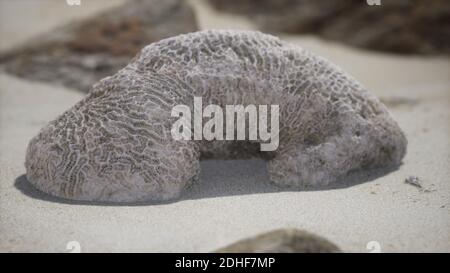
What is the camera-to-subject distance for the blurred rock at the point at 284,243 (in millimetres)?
2553

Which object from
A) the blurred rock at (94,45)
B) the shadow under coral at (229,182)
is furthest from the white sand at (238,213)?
the blurred rock at (94,45)

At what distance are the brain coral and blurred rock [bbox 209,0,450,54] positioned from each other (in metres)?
5.92

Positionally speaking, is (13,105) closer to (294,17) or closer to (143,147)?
(143,147)

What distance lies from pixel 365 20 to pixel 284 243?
7799 mm

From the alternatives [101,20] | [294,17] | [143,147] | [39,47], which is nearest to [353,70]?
[294,17]

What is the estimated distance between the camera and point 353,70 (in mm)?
8500

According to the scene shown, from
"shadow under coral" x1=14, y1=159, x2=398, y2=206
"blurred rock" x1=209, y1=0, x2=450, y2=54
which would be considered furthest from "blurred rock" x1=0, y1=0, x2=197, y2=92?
"blurred rock" x1=209, y1=0, x2=450, y2=54

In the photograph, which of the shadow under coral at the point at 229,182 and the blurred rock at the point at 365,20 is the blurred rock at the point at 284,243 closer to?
the shadow under coral at the point at 229,182

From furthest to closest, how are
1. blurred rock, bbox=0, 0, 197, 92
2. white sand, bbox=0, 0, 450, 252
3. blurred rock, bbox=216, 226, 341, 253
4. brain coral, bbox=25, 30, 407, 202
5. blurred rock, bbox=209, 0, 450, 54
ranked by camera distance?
blurred rock, bbox=209, 0, 450, 54, blurred rock, bbox=0, 0, 197, 92, brain coral, bbox=25, 30, 407, 202, white sand, bbox=0, 0, 450, 252, blurred rock, bbox=216, 226, 341, 253

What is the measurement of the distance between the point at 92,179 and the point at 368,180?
1784 millimetres

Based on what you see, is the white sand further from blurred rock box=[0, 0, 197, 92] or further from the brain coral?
blurred rock box=[0, 0, 197, 92]

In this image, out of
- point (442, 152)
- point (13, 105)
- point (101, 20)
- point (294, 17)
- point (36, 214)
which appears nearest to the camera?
point (36, 214)

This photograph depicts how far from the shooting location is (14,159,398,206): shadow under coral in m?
3.47

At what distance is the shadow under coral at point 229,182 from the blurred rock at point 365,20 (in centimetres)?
593
